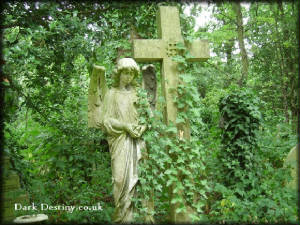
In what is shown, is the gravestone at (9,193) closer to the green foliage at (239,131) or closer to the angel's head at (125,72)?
the angel's head at (125,72)

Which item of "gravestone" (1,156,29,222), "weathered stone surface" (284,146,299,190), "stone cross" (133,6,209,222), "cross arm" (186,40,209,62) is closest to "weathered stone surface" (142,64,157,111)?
"stone cross" (133,6,209,222)

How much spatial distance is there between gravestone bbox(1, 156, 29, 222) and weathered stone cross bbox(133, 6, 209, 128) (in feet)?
6.86

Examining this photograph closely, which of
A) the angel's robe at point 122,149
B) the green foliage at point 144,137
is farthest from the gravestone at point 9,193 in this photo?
the angel's robe at point 122,149

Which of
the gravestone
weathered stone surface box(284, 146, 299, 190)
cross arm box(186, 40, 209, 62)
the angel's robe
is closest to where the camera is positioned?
the angel's robe

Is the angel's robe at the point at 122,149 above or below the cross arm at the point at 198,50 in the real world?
below

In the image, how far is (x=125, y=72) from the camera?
3.42 meters

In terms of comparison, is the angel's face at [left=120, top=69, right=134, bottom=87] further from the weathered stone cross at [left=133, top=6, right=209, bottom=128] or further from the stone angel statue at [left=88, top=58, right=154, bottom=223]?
the weathered stone cross at [left=133, top=6, right=209, bottom=128]

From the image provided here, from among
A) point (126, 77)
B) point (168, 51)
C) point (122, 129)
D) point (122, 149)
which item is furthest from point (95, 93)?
point (168, 51)

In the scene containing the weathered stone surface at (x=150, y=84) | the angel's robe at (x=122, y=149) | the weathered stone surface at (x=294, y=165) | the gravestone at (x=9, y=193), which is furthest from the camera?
the weathered stone surface at (x=294, y=165)

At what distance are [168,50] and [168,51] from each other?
13 mm

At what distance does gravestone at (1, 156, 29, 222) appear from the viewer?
336 cm

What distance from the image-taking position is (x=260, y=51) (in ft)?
26.1

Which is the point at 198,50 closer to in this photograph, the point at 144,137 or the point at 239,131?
the point at 144,137

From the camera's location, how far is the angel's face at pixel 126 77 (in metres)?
3.42
